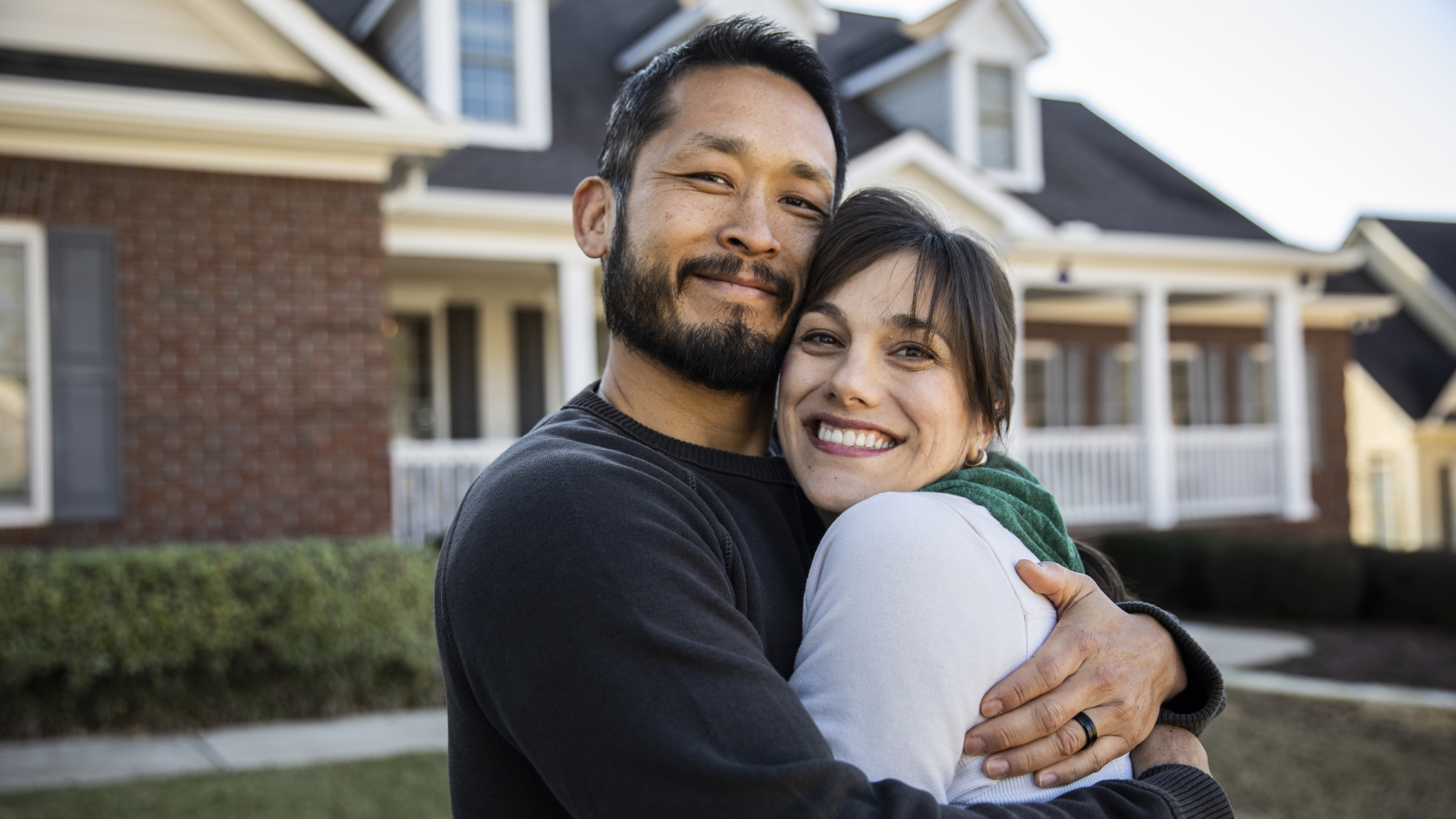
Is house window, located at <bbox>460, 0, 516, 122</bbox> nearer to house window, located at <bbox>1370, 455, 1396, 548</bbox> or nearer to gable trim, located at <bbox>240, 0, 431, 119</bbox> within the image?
gable trim, located at <bbox>240, 0, 431, 119</bbox>

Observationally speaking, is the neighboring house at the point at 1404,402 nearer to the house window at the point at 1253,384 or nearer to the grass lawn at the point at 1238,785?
the house window at the point at 1253,384

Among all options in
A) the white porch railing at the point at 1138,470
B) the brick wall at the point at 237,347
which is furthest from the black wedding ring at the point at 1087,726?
the white porch railing at the point at 1138,470

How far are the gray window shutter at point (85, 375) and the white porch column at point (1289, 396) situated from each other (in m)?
12.7

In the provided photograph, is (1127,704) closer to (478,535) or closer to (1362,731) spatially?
(478,535)

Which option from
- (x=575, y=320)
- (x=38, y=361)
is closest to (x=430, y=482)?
(x=575, y=320)

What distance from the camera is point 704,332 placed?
198 centimetres

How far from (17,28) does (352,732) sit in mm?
5379

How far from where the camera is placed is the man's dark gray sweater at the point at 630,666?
4.22 ft

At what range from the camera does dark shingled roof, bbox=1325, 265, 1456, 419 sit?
19.8 metres

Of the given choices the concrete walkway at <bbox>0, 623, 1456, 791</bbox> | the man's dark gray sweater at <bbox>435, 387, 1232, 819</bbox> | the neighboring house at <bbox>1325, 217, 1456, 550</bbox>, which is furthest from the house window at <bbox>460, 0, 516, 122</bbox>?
the neighboring house at <bbox>1325, 217, 1456, 550</bbox>

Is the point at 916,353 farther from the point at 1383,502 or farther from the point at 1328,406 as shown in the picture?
the point at 1383,502

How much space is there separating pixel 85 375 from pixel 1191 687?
25.1 feet

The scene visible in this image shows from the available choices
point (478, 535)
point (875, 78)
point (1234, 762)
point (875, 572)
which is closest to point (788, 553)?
point (875, 572)

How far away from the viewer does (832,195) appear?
2186 mm
